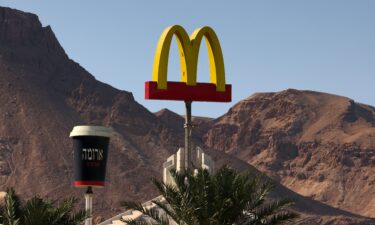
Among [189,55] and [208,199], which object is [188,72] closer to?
[189,55]

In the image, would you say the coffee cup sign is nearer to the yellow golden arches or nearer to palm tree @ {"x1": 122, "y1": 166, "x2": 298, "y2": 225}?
the yellow golden arches

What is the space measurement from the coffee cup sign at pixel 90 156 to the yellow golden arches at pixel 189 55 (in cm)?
456

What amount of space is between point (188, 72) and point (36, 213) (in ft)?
49.3

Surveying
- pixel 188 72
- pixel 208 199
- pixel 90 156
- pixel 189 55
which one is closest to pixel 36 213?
pixel 208 199

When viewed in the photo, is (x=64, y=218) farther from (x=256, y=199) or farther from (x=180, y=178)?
(x=256, y=199)

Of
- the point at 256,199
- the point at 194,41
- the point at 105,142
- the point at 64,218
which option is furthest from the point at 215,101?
the point at 64,218

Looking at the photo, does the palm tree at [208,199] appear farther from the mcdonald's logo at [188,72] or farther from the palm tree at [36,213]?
the mcdonald's logo at [188,72]

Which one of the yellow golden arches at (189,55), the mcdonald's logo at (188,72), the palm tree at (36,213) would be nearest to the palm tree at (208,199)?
the palm tree at (36,213)

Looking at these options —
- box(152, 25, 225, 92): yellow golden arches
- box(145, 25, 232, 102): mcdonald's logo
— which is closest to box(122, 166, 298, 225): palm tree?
box(145, 25, 232, 102): mcdonald's logo

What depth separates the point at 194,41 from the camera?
136 feet

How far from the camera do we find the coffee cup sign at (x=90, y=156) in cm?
3641

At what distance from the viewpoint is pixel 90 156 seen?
36312 millimetres

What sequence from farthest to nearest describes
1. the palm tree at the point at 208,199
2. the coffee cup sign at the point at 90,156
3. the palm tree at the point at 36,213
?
the coffee cup sign at the point at 90,156 → the palm tree at the point at 208,199 → the palm tree at the point at 36,213

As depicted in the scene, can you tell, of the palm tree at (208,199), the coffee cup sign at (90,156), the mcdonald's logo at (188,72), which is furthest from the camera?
the mcdonald's logo at (188,72)
